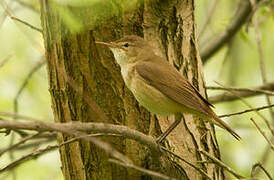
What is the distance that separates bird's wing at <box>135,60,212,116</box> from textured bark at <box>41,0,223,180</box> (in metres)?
0.11

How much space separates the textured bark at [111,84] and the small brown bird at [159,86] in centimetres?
7

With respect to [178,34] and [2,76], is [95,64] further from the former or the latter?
[2,76]

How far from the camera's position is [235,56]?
276 inches

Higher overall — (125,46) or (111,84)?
(125,46)

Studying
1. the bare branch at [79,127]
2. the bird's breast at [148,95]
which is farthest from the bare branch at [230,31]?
the bare branch at [79,127]

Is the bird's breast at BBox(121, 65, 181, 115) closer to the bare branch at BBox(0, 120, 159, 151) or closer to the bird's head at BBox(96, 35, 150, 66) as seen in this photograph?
the bird's head at BBox(96, 35, 150, 66)

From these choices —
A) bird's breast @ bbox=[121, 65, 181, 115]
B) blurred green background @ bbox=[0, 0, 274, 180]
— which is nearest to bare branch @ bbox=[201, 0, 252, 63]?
blurred green background @ bbox=[0, 0, 274, 180]

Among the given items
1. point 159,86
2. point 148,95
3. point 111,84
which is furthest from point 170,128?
point 111,84

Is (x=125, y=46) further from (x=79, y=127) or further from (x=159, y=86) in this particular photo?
(x=79, y=127)

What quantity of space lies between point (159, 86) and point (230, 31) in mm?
1797

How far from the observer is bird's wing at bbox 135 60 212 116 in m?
3.76

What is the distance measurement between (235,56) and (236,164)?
1.50 meters

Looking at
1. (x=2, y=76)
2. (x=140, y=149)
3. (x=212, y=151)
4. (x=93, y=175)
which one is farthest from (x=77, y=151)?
(x=2, y=76)

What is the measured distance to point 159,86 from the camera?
3.92 metres
